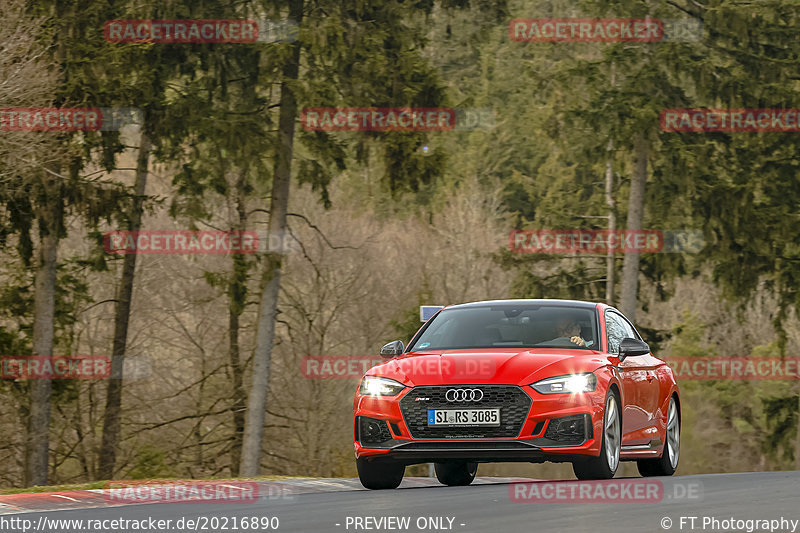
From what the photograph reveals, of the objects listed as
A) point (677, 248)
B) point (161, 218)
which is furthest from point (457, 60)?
point (677, 248)

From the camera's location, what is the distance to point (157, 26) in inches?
1156

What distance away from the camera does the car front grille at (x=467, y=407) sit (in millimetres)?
11867

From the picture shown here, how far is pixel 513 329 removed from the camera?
13.3 metres

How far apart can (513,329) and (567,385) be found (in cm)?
148

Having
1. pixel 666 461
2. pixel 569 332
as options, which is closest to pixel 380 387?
pixel 569 332

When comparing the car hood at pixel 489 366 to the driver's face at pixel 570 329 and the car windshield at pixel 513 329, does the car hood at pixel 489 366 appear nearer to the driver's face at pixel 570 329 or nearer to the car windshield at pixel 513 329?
the car windshield at pixel 513 329

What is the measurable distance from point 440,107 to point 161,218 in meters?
22.9

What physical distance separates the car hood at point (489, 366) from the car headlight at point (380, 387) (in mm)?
47

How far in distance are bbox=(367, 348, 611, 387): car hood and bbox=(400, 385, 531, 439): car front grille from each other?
0.23 feet

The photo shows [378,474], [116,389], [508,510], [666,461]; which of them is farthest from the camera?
[116,389]

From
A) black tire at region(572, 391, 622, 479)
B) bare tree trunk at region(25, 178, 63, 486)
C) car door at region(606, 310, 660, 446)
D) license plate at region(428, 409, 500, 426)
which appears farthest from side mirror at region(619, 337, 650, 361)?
bare tree trunk at region(25, 178, 63, 486)

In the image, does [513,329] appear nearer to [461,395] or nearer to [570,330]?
[570,330]

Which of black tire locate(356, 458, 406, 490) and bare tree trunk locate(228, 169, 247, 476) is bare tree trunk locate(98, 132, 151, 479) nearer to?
bare tree trunk locate(228, 169, 247, 476)

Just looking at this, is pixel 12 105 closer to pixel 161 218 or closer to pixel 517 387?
pixel 517 387
